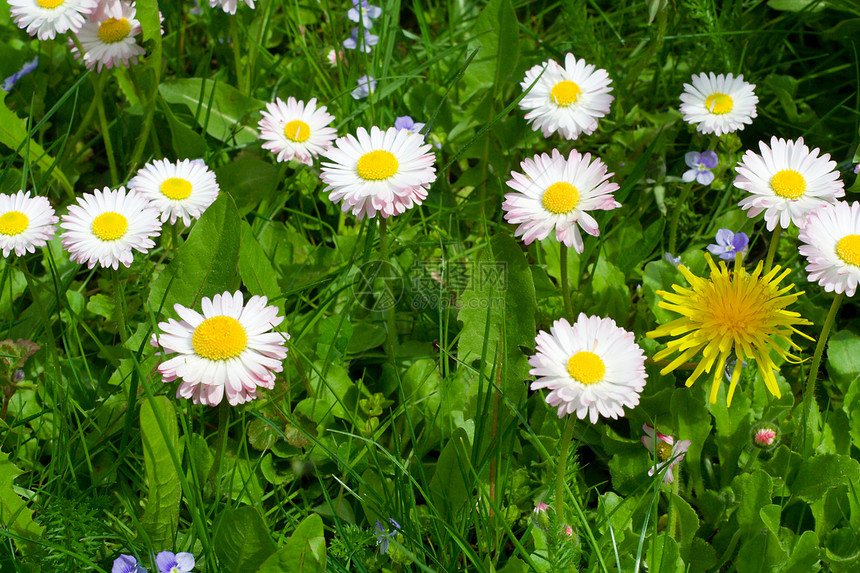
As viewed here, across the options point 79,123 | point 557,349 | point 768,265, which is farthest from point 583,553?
point 79,123

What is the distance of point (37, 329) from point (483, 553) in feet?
5.13

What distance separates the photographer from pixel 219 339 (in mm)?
1857

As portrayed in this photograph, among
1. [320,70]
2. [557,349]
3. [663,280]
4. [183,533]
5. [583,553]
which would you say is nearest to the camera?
[557,349]

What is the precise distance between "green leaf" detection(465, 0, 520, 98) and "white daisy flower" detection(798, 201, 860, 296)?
4.48 feet

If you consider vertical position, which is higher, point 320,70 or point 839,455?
point 320,70

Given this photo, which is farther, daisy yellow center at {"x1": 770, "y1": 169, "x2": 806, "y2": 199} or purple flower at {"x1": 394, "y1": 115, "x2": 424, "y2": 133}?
purple flower at {"x1": 394, "y1": 115, "x2": 424, "y2": 133}

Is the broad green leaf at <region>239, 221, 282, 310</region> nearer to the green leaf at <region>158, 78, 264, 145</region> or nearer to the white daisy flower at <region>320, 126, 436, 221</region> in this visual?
the white daisy flower at <region>320, 126, 436, 221</region>

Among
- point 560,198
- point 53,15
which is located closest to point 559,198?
point 560,198

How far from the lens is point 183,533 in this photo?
2.05 metres

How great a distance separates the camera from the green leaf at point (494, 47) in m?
2.94

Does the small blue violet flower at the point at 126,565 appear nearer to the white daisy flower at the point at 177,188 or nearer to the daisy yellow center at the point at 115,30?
the white daisy flower at the point at 177,188

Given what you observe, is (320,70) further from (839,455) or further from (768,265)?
(839,455)

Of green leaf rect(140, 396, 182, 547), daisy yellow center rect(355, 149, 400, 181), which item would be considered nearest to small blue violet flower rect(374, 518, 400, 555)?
green leaf rect(140, 396, 182, 547)

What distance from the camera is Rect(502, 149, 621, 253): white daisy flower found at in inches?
82.0
